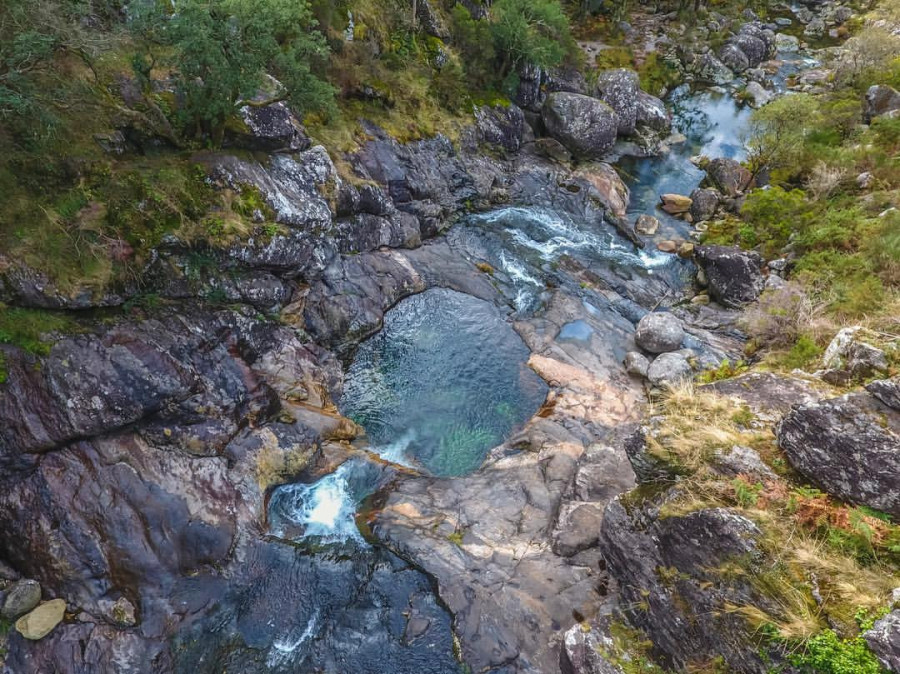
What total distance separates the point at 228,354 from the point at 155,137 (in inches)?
353

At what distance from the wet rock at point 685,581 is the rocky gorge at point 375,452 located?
6cm

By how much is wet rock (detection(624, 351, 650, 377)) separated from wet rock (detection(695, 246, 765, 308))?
7.76 metres

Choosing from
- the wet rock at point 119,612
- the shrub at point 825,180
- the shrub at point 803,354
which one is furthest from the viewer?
the shrub at point 825,180

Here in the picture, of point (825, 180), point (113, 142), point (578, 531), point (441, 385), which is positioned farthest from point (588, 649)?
point (825, 180)

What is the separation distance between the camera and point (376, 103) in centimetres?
3061

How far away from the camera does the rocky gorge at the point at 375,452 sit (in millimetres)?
11500

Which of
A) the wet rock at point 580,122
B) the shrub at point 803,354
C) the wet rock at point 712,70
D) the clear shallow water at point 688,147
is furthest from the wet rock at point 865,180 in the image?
the wet rock at point 712,70

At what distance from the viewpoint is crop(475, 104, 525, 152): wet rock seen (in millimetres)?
35781

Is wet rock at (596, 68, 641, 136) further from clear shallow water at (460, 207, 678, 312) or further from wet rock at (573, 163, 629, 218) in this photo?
clear shallow water at (460, 207, 678, 312)

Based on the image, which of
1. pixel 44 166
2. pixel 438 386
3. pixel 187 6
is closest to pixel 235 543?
pixel 438 386

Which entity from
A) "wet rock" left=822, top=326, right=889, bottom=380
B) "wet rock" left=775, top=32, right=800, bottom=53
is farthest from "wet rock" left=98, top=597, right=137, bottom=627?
"wet rock" left=775, top=32, right=800, bottom=53

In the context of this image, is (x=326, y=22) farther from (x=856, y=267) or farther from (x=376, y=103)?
(x=856, y=267)

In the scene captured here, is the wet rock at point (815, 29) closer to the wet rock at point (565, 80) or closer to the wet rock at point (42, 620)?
the wet rock at point (565, 80)

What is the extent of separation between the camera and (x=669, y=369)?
21953mm
